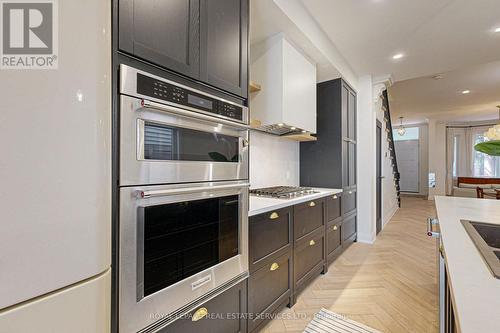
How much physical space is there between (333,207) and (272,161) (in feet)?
3.00

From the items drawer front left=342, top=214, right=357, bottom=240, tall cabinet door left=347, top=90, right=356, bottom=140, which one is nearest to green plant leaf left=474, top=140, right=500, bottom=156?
drawer front left=342, top=214, right=357, bottom=240

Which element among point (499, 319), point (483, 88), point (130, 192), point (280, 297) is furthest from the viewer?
point (483, 88)

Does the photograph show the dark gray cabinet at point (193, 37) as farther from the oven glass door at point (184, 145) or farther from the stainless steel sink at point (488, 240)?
the stainless steel sink at point (488, 240)

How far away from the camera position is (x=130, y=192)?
2.95 ft

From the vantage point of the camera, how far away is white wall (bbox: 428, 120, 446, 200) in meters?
8.29

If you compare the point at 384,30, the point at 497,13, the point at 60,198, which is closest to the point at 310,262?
the point at 60,198

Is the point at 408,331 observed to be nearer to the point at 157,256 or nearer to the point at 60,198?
the point at 157,256

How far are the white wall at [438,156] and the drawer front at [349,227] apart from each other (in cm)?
677

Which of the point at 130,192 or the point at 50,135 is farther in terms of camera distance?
the point at 130,192

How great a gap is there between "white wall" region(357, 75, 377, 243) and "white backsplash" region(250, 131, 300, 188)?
3.82 ft

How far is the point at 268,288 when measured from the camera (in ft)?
5.57

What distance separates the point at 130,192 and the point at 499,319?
107cm

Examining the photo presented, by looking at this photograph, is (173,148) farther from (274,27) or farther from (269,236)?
(274,27)

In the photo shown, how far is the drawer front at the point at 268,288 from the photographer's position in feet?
5.06
